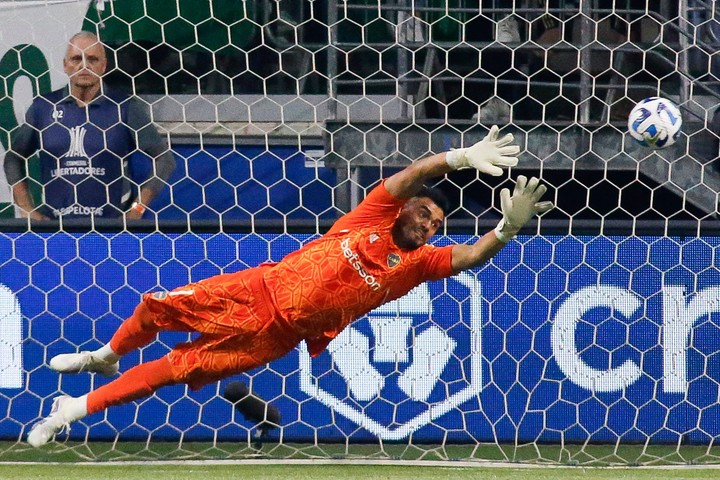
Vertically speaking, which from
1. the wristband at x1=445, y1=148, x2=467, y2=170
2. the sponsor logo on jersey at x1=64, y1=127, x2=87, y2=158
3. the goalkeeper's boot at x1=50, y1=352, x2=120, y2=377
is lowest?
the goalkeeper's boot at x1=50, y1=352, x2=120, y2=377

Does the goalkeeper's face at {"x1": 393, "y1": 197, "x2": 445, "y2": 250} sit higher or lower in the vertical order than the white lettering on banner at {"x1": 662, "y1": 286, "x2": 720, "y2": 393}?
higher

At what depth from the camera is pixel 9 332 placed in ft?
19.6

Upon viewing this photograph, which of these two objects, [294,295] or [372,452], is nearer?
[294,295]

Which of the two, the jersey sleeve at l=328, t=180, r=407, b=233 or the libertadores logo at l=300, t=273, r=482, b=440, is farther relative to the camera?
the libertadores logo at l=300, t=273, r=482, b=440

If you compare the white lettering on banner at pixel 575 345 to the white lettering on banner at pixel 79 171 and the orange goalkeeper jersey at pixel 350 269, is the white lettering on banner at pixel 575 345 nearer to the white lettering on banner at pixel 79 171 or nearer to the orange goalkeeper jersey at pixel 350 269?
the orange goalkeeper jersey at pixel 350 269

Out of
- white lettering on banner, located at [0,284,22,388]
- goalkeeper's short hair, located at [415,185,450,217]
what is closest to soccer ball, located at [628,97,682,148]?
goalkeeper's short hair, located at [415,185,450,217]

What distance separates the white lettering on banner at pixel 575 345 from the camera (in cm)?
600

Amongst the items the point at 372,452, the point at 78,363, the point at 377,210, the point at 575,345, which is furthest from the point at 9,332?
the point at 575,345

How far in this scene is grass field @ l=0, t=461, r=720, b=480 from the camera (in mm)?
5180

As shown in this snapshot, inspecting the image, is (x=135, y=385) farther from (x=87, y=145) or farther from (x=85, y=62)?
(x=85, y=62)

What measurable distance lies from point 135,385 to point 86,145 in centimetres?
179

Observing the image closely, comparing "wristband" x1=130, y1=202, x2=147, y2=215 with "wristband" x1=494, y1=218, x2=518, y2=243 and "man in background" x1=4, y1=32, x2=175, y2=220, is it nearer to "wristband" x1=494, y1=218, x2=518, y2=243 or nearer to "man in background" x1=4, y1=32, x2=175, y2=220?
"man in background" x1=4, y1=32, x2=175, y2=220

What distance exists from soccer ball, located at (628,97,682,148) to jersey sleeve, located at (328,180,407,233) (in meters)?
1.30

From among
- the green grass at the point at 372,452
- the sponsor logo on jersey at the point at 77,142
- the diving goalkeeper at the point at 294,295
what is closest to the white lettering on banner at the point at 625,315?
the green grass at the point at 372,452
